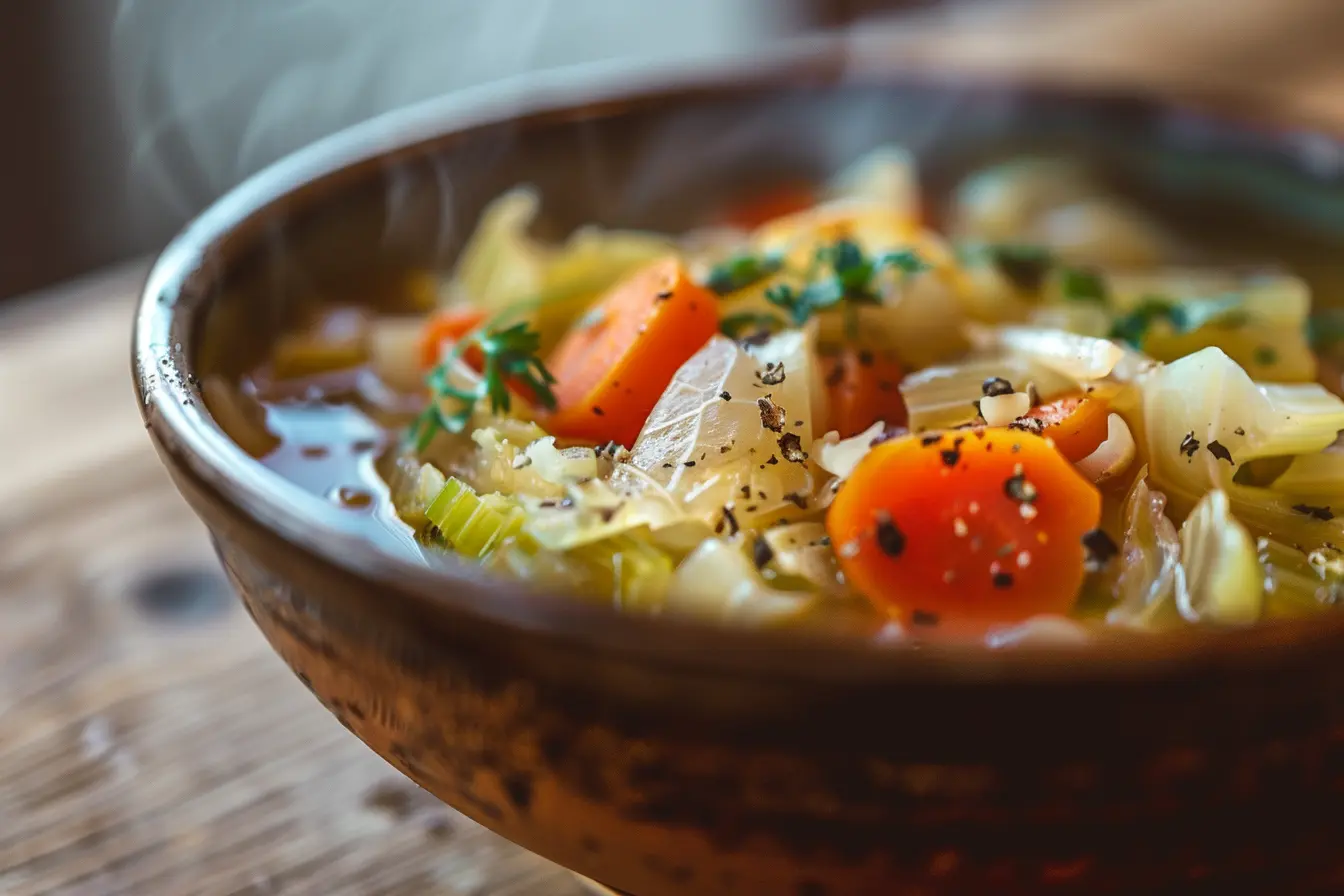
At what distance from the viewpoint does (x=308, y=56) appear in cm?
384

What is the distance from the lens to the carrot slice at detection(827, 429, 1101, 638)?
0.80 meters

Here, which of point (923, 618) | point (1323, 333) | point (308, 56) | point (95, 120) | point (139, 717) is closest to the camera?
point (923, 618)

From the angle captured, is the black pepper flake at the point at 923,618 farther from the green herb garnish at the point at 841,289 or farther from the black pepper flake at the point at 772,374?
the green herb garnish at the point at 841,289

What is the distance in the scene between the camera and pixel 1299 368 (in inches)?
47.5

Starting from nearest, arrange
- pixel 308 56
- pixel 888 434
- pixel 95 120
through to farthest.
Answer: pixel 888 434 → pixel 95 120 → pixel 308 56

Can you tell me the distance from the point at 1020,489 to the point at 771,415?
0.21 meters

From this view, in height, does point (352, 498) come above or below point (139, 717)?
above

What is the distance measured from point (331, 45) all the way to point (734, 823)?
12.0ft

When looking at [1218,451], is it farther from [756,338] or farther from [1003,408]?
[756,338]

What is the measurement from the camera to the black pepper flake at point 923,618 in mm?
778

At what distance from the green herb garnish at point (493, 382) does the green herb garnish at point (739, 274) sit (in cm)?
18

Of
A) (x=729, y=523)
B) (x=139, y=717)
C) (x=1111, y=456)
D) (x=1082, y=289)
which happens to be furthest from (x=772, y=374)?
(x=139, y=717)

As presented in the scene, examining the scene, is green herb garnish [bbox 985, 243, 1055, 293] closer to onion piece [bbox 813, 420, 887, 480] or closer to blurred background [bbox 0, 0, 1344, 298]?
onion piece [bbox 813, 420, 887, 480]

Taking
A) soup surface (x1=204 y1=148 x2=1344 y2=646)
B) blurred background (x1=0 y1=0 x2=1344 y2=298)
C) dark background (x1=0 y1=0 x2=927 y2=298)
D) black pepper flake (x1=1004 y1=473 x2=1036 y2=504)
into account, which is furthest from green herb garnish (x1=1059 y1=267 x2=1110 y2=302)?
dark background (x1=0 y1=0 x2=927 y2=298)
